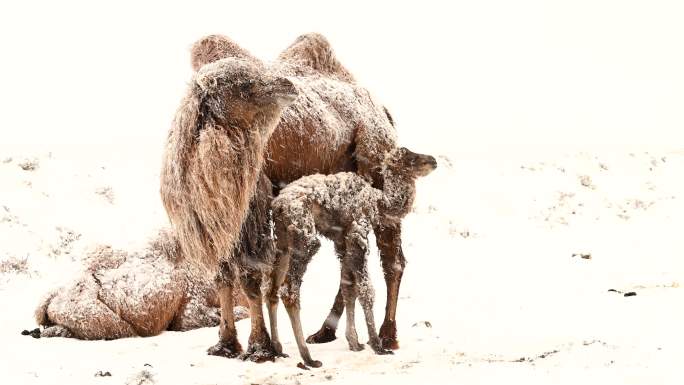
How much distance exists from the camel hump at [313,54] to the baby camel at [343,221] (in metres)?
1.15

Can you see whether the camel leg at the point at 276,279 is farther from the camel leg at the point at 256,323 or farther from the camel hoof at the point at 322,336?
the camel hoof at the point at 322,336

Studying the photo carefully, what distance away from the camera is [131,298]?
23.1ft

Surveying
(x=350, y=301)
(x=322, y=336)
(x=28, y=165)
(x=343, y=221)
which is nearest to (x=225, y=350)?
(x=350, y=301)

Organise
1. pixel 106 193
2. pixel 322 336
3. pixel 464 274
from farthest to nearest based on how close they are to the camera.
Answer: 1. pixel 106 193
2. pixel 464 274
3. pixel 322 336

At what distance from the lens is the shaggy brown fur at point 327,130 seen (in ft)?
21.2

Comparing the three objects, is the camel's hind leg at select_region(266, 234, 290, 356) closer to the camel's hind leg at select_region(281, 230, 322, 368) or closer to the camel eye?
the camel's hind leg at select_region(281, 230, 322, 368)

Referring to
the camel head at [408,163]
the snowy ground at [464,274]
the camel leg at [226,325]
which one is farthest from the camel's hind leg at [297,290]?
the camel head at [408,163]

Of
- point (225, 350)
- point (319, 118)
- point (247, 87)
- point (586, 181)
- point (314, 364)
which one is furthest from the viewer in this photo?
point (586, 181)

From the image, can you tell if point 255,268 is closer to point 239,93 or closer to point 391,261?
point 239,93

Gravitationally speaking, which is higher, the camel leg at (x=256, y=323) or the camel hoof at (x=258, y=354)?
the camel leg at (x=256, y=323)

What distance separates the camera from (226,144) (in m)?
5.56

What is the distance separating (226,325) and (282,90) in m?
2.03

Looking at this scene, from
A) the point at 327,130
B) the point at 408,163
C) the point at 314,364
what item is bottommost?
the point at 314,364

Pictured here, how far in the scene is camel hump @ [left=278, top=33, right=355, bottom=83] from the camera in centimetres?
739
